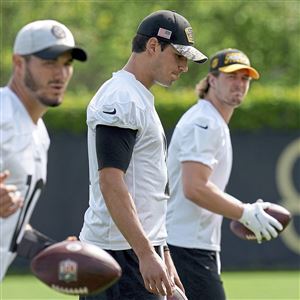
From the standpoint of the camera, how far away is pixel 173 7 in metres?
29.1

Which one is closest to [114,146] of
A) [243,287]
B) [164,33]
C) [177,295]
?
[164,33]

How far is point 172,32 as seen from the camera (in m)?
6.12

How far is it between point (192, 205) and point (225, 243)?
8609mm

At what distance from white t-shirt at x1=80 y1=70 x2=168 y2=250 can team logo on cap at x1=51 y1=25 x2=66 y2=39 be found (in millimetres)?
784

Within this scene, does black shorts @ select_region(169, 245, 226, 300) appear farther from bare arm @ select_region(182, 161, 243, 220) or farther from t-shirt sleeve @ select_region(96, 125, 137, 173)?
t-shirt sleeve @ select_region(96, 125, 137, 173)

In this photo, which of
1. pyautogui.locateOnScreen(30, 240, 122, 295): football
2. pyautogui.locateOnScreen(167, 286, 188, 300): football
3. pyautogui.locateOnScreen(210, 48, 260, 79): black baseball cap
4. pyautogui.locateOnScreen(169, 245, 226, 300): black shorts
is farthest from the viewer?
pyautogui.locateOnScreen(210, 48, 260, 79): black baseball cap

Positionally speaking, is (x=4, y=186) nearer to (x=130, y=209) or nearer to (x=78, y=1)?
(x=130, y=209)

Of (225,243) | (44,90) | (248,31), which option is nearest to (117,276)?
(44,90)

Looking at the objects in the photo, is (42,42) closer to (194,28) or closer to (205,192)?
(205,192)

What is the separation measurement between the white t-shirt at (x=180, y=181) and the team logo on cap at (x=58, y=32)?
7.91ft

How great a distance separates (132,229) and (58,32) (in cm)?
112

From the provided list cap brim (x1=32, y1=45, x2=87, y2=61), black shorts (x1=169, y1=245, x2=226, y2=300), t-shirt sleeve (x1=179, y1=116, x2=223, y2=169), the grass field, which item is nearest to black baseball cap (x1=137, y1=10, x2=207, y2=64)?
cap brim (x1=32, y1=45, x2=87, y2=61)

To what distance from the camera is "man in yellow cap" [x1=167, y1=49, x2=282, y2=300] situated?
287 inches

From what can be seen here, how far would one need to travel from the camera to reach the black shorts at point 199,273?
7367 mm
